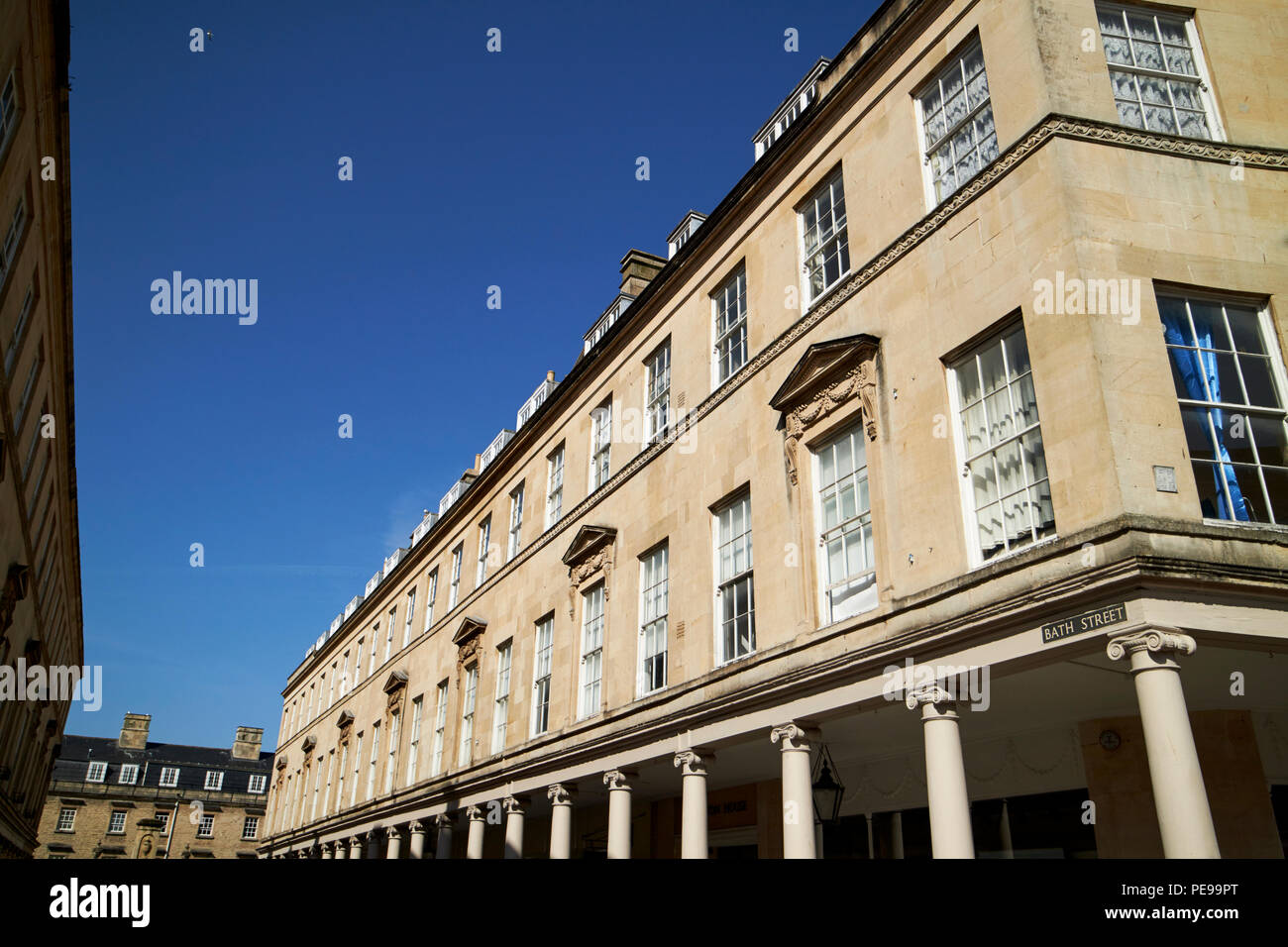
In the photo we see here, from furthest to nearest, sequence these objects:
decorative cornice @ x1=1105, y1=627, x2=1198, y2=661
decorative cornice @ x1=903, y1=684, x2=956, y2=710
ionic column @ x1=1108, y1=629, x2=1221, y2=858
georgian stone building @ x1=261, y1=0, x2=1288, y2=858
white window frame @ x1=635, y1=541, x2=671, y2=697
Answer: white window frame @ x1=635, y1=541, x2=671, y2=697
decorative cornice @ x1=903, y1=684, x2=956, y2=710
georgian stone building @ x1=261, y1=0, x2=1288, y2=858
decorative cornice @ x1=1105, y1=627, x2=1198, y2=661
ionic column @ x1=1108, y1=629, x2=1221, y2=858

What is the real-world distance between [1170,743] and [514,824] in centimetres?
1556

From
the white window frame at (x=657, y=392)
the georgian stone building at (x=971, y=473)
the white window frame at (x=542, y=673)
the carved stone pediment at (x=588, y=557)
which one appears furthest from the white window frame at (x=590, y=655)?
the white window frame at (x=657, y=392)

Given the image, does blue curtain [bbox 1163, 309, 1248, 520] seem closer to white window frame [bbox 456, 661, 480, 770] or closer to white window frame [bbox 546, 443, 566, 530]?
white window frame [bbox 546, 443, 566, 530]

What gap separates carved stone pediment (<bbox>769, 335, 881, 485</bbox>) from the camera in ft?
40.6

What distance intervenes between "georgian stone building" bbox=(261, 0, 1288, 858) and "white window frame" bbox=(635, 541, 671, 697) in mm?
64

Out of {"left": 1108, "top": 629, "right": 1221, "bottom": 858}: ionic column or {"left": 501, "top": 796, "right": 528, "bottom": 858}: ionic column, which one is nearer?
{"left": 1108, "top": 629, "right": 1221, "bottom": 858}: ionic column

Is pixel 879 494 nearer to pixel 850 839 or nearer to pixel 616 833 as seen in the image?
pixel 850 839

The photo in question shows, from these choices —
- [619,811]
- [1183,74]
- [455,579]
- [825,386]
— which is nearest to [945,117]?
[1183,74]

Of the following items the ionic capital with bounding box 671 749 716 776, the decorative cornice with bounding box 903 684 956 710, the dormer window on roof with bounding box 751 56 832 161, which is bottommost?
the ionic capital with bounding box 671 749 716 776

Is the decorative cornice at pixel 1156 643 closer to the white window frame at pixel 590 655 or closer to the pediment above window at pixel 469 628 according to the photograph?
the white window frame at pixel 590 655

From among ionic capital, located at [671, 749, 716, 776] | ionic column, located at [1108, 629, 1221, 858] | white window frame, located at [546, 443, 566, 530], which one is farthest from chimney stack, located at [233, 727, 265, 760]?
ionic column, located at [1108, 629, 1221, 858]

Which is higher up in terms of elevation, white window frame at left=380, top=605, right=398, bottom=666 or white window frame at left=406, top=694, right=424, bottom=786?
white window frame at left=380, top=605, right=398, bottom=666

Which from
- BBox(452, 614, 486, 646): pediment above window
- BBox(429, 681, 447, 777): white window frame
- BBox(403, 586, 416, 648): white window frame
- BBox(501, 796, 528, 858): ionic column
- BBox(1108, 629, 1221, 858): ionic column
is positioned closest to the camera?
BBox(1108, 629, 1221, 858): ionic column

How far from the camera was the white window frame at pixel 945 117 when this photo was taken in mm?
11758
